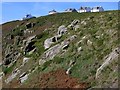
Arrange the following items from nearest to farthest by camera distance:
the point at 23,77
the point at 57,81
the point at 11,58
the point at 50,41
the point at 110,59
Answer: the point at 110,59 < the point at 57,81 < the point at 23,77 < the point at 50,41 < the point at 11,58

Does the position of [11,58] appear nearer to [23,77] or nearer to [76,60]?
[23,77]

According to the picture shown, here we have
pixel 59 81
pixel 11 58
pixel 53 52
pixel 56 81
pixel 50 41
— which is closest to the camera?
pixel 59 81

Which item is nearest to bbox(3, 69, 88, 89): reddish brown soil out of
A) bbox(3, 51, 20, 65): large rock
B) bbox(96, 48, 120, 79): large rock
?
bbox(96, 48, 120, 79): large rock

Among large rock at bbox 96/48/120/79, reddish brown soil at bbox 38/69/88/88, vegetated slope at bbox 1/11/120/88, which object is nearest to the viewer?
vegetated slope at bbox 1/11/120/88

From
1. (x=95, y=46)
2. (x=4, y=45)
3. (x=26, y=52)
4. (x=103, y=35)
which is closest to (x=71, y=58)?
(x=95, y=46)

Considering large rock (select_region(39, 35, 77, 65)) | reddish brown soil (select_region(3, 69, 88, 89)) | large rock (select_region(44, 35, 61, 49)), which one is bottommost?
reddish brown soil (select_region(3, 69, 88, 89))

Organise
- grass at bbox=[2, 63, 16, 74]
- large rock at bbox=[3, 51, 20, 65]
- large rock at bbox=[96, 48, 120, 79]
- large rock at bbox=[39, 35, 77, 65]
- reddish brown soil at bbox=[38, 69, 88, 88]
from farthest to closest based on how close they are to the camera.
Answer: large rock at bbox=[3, 51, 20, 65], grass at bbox=[2, 63, 16, 74], large rock at bbox=[39, 35, 77, 65], reddish brown soil at bbox=[38, 69, 88, 88], large rock at bbox=[96, 48, 120, 79]

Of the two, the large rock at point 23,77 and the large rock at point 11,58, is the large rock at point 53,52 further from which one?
the large rock at point 11,58

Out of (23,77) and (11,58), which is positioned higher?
(11,58)

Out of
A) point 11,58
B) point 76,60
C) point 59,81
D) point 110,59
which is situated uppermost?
point 11,58

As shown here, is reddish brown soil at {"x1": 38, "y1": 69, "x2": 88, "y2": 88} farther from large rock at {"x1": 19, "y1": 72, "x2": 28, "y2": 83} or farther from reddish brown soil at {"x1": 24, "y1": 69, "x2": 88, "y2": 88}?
large rock at {"x1": 19, "y1": 72, "x2": 28, "y2": 83}

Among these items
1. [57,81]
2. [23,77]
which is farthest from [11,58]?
[57,81]

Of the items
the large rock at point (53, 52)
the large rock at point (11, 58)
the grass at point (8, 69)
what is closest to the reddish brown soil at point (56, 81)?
the large rock at point (53, 52)

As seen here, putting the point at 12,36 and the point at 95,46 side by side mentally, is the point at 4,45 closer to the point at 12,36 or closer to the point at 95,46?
the point at 12,36
